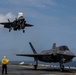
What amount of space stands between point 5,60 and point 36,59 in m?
13.2

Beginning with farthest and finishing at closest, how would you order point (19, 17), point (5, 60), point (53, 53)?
point (19, 17) → point (53, 53) → point (5, 60)

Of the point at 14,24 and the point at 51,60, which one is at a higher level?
the point at 14,24

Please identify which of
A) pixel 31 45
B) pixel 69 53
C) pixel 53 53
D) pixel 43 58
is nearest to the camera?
pixel 69 53

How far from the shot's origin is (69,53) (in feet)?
114

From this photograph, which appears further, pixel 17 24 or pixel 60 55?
pixel 17 24

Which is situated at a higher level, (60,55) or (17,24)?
(17,24)

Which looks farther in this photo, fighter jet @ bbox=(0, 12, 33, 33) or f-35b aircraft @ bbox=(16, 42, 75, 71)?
fighter jet @ bbox=(0, 12, 33, 33)

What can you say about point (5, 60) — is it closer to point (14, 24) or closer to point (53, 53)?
point (53, 53)

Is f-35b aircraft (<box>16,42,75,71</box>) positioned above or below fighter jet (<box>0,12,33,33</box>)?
below

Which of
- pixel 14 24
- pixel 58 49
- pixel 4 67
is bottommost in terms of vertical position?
pixel 4 67

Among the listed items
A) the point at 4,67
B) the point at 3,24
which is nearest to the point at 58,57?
the point at 4,67

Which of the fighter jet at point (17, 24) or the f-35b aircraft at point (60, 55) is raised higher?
the fighter jet at point (17, 24)

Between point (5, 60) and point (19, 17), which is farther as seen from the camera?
point (19, 17)

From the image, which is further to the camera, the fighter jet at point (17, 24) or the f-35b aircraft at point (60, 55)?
the fighter jet at point (17, 24)
